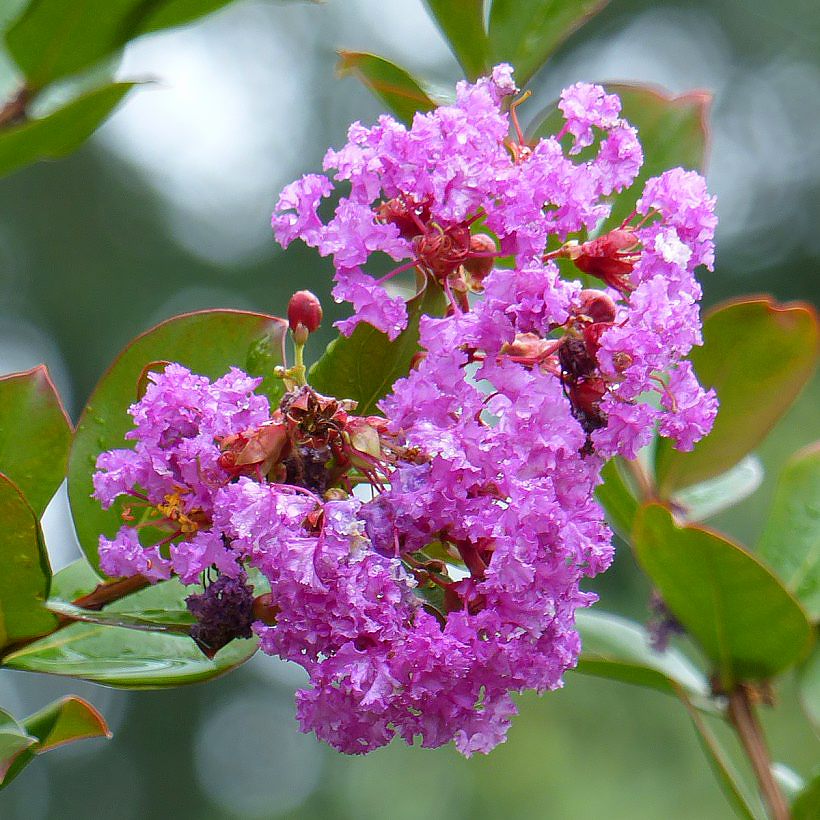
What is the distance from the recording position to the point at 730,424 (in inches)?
49.9

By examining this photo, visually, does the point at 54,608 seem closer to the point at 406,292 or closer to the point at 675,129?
the point at 406,292

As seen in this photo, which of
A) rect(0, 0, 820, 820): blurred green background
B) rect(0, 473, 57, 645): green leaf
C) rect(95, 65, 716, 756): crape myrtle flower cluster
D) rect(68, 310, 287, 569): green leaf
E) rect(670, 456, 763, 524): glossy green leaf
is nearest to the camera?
rect(95, 65, 716, 756): crape myrtle flower cluster

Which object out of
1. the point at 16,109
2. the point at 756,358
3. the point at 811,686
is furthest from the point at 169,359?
the point at 811,686

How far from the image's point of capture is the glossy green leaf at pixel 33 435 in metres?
0.96

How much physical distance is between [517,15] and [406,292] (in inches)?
14.4

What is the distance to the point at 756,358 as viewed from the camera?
4.04 ft

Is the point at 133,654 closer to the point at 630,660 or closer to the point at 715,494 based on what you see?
the point at 630,660

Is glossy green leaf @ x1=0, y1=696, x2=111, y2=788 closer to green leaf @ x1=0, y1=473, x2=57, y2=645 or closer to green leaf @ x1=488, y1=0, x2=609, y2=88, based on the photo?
green leaf @ x1=0, y1=473, x2=57, y2=645

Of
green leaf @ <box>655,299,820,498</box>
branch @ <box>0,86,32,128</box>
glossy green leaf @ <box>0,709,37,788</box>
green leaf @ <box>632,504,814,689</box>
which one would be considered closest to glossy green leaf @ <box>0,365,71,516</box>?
glossy green leaf @ <box>0,709,37,788</box>

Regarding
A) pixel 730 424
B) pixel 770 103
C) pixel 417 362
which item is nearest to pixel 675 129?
pixel 730 424

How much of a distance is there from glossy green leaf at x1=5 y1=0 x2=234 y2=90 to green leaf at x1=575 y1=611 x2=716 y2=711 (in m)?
0.79

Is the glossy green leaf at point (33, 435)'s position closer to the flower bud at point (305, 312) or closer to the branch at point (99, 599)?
the branch at point (99, 599)

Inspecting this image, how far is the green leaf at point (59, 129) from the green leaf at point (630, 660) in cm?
75

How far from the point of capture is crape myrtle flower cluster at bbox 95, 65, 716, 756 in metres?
0.70
